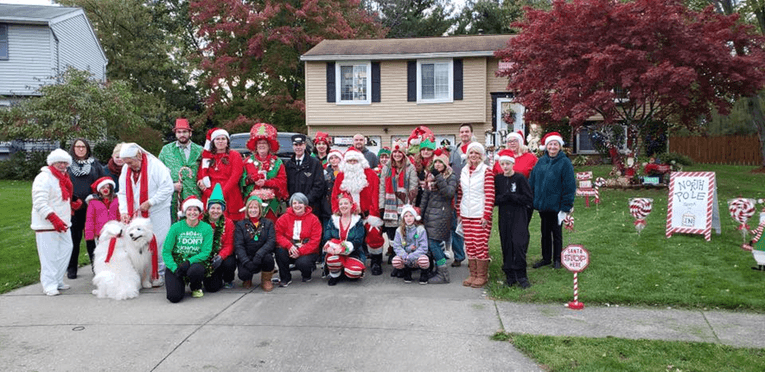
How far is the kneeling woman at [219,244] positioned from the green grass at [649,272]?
125 inches

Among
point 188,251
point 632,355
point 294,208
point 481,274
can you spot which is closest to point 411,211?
point 481,274

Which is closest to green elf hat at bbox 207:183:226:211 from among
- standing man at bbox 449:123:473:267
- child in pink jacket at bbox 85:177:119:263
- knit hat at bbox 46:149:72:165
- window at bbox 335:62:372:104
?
child in pink jacket at bbox 85:177:119:263

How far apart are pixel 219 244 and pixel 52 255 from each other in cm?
202

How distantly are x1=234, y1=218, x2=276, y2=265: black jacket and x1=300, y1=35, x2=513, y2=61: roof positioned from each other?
1615cm

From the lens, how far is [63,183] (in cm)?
694

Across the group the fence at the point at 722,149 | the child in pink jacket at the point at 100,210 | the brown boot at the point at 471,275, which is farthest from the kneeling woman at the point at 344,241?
the fence at the point at 722,149

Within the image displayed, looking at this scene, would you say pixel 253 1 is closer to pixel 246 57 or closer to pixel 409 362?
pixel 246 57

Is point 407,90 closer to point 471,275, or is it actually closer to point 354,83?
point 354,83

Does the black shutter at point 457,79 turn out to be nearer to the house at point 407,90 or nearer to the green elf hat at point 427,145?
the house at point 407,90

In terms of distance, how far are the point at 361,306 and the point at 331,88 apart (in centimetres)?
1751

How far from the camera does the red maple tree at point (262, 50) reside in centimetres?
2661

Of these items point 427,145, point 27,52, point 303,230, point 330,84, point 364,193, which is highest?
point 27,52

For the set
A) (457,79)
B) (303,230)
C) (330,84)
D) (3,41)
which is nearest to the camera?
(303,230)

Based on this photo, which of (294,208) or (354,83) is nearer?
(294,208)
